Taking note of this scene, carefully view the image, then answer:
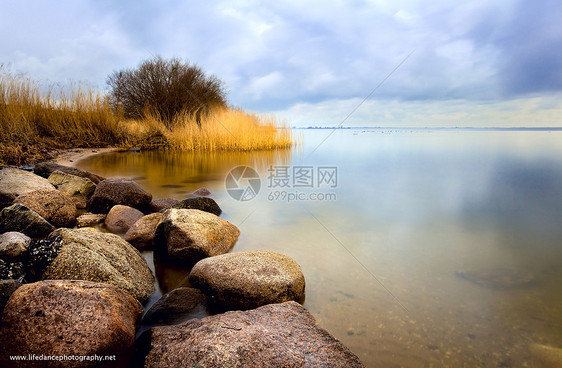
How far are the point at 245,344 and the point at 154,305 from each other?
1.01m

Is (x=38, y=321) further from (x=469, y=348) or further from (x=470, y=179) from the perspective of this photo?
(x=470, y=179)

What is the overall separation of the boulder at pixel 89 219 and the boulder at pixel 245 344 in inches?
119

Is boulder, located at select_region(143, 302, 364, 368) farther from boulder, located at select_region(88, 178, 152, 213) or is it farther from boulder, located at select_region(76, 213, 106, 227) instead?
boulder, located at select_region(88, 178, 152, 213)

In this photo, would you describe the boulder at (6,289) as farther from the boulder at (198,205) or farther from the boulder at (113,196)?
the boulder at (113,196)

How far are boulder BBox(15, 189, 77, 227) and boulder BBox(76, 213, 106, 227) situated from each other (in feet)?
0.28

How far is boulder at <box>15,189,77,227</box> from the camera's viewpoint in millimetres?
3965

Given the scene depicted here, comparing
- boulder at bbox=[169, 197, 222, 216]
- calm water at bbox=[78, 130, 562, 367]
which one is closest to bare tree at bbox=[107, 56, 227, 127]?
calm water at bbox=[78, 130, 562, 367]

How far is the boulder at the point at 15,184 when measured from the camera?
4.42 m

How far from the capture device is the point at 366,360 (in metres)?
1.91

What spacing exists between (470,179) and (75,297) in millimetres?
9041

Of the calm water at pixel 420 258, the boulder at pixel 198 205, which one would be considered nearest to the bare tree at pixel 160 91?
the calm water at pixel 420 258

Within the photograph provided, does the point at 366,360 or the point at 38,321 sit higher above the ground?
the point at 38,321

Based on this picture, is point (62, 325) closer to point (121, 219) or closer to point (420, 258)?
point (121, 219)

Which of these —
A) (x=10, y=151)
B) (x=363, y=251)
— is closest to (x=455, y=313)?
(x=363, y=251)
